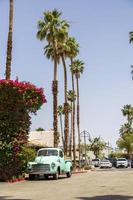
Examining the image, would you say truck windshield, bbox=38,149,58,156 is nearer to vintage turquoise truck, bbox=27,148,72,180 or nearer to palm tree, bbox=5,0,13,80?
vintage turquoise truck, bbox=27,148,72,180

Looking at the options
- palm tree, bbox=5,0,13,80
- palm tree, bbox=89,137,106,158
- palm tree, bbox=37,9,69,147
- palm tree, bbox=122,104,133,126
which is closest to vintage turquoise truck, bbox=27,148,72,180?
palm tree, bbox=5,0,13,80

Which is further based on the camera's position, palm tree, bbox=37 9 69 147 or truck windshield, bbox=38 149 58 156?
palm tree, bbox=37 9 69 147

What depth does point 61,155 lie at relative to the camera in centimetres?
3456

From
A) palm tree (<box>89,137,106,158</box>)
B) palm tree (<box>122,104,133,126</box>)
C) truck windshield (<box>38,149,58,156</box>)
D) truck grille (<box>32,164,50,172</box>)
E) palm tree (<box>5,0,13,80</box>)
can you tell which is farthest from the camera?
palm tree (<box>89,137,106,158</box>)

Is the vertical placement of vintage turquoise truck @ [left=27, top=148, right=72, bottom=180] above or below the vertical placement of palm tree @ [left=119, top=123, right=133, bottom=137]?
below

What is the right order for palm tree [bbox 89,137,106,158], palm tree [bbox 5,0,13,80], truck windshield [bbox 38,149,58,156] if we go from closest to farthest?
truck windshield [bbox 38,149,58,156] → palm tree [bbox 5,0,13,80] → palm tree [bbox 89,137,106,158]

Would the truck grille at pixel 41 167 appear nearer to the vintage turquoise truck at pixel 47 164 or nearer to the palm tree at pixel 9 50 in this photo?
the vintage turquoise truck at pixel 47 164

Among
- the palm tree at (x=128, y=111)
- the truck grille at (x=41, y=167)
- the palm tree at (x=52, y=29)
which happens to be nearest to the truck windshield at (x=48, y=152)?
the truck grille at (x=41, y=167)

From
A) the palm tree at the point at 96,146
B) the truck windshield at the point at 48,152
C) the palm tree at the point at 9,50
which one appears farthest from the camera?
the palm tree at the point at 96,146

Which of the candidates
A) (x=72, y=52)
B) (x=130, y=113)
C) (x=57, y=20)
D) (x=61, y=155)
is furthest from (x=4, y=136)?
(x=130, y=113)

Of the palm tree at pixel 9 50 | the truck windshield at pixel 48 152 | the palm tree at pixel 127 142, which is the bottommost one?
the truck windshield at pixel 48 152

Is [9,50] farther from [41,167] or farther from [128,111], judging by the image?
[128,111]

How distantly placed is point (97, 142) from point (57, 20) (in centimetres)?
13351

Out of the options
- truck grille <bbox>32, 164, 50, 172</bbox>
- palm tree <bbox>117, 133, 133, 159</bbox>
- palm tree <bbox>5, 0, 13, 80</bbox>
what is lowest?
truck grille <bbox>32, 164, 50, 172</bbox>
